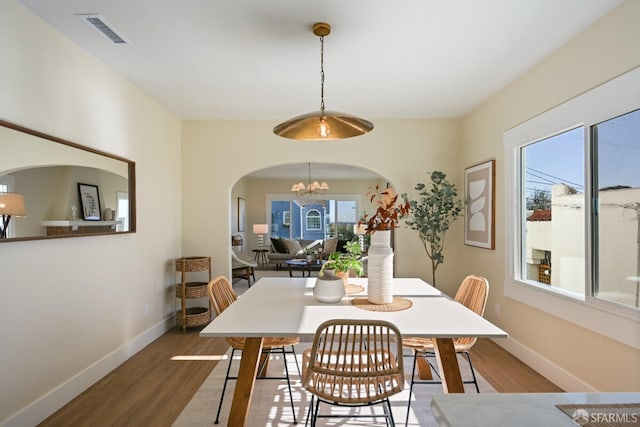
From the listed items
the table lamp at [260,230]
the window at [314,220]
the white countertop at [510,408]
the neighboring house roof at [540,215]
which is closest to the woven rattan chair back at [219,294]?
the white countertop at [510,408]

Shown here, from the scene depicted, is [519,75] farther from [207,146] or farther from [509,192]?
[207,146]

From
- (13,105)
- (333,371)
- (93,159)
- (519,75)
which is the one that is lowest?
(333,371)

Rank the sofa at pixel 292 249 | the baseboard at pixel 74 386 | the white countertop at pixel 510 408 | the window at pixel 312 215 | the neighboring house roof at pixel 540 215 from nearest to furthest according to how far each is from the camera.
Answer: the white countertop at pixel 510 408, the baseboard at pixel 74 386, the neighboring house roof at pixel 540 215, the sofa at pixel 292 249, the window at pixel 312 215

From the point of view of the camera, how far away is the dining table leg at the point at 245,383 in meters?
1.91

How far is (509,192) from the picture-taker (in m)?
3.38

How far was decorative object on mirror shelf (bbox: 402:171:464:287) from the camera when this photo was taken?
4.05 m

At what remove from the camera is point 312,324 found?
178cm

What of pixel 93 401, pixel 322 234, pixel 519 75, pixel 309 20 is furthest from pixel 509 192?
pixel 322 234

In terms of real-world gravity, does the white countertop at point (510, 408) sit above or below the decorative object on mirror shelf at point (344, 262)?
below

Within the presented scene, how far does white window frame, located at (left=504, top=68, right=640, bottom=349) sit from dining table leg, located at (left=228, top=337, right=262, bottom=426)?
2.08m

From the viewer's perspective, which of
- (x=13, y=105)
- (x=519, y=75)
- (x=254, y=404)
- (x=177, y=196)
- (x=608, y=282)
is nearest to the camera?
(x=13, y=105)

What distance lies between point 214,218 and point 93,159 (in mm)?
1792

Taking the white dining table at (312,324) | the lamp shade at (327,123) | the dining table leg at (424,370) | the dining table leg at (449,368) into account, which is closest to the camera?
the white dining table at (312,324)

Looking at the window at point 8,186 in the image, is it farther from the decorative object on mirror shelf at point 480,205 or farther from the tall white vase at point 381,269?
the decorative object on mirror shelf at point 480,205
